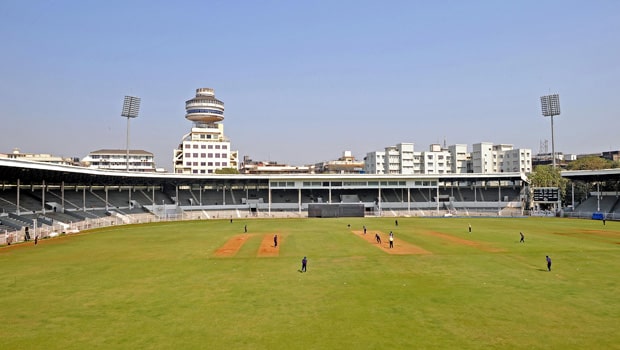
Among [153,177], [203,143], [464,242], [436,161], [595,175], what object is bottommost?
[464,242]

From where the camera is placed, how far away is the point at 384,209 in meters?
106

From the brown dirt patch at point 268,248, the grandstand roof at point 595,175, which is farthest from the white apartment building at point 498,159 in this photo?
the brown dirt patch at point 268,248

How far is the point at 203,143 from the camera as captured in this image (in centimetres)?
16388

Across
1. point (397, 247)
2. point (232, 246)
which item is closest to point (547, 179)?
point (397, 247)

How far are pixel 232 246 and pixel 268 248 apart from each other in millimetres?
4473

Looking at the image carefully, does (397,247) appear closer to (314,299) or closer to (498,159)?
(314,299)

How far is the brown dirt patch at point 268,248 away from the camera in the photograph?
40.0 m

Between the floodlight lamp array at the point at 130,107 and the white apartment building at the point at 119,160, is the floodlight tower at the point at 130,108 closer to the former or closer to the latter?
the floodlight lamp array at the point at 130,107

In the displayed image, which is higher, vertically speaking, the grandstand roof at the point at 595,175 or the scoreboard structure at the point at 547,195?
the grandstand roof at the point at 595,175

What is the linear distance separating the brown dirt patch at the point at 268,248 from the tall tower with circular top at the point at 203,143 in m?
114

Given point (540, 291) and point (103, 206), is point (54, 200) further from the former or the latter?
point (540, 291)

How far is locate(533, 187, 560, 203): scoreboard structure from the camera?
299 ft

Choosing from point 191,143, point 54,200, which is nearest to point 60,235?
point 54,200

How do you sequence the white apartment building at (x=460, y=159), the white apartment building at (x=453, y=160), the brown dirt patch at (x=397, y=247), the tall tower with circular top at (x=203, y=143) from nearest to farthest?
the brown dirt patch at (x=397, y=247), the tall tower with circular top at (x=203, y=143), the white apartment building at (x=453, y=160), the white apartment building at (x=460, y=159)
